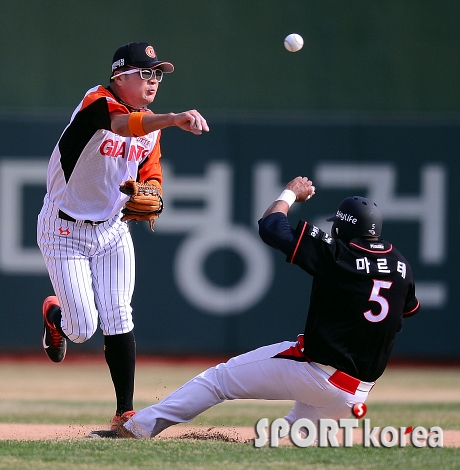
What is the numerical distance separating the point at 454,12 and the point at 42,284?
17.6 feet

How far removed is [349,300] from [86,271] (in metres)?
1.36

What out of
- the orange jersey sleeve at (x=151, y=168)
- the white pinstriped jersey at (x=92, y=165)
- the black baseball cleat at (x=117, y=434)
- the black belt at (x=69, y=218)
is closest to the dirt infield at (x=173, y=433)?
the black baseball cleat at (x=117, y=434)

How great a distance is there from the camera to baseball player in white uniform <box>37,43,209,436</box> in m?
4.43

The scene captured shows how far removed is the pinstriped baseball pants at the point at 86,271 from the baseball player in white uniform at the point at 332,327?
61 cm

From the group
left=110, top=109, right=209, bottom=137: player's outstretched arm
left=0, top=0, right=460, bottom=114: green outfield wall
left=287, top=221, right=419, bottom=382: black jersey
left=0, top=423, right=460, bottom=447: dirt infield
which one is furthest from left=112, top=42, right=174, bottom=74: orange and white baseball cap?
left=0, top=0, right=460, bottom=114: green outfield wall

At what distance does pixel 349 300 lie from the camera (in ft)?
13.0

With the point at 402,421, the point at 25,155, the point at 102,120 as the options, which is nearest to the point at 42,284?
A: the point at 25,155

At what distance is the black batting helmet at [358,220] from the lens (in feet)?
13.4

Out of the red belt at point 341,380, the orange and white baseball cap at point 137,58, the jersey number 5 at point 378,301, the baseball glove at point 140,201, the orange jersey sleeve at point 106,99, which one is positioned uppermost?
the orange and white baseball cap at point 137,58

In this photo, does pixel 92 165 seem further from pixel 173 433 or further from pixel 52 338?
pixel 173 433

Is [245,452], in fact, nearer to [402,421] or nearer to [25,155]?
[402,421]

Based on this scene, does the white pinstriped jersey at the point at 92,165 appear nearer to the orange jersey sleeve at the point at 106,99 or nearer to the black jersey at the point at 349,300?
the orange jersey sleeve at the point at 106,99

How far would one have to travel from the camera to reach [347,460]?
376cm

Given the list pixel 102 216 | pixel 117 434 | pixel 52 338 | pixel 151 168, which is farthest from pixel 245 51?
pixel 117 434
